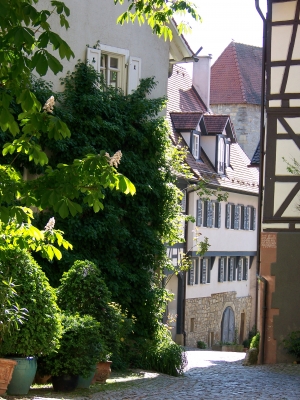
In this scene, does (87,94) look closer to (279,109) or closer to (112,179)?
(279,109)

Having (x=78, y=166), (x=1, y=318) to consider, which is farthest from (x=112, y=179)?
(x=1, y=318)

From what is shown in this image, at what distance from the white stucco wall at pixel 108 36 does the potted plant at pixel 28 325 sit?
25.5 feet

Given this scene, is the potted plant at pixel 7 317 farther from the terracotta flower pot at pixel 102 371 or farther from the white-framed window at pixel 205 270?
the white-framed window at pixel 205 270

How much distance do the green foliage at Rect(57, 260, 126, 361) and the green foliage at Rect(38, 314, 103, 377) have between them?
1337mm

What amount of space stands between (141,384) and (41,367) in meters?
2.68

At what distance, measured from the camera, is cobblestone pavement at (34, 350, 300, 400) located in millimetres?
11617

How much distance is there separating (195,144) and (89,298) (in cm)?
1716

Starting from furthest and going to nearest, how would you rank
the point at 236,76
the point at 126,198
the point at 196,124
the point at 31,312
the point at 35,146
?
the point at 236,76 < the point at 196,124 < the point at 126,198 < the point at 31,312 < the point at 35,146

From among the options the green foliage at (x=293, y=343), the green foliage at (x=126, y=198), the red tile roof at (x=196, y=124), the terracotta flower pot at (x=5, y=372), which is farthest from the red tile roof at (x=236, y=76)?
the terracotta flower pot at (x=5, y=372)

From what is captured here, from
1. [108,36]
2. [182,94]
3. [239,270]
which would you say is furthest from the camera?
[239,270]

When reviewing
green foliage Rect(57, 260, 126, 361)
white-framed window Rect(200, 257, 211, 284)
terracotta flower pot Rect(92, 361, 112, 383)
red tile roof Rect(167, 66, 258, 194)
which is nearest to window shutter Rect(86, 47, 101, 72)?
green foliage Rect(57, 260, 126, 361)

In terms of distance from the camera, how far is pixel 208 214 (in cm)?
3106

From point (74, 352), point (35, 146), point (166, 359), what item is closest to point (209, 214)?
point (166, 359)

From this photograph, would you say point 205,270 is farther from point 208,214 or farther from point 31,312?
point 31,312
